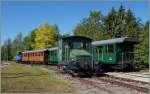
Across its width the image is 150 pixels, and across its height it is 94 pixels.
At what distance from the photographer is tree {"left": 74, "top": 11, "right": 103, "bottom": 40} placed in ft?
231

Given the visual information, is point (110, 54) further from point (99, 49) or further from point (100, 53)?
point (99, 49)

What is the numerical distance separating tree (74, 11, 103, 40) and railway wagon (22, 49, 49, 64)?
45.1 ft

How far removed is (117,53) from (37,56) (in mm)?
25342

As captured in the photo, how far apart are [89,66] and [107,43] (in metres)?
5.28

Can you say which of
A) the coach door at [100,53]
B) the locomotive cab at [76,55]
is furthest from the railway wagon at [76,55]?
the coach door at [100,53]

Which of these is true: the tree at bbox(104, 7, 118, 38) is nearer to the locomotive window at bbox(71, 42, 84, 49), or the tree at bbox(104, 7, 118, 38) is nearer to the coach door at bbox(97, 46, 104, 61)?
the coach door at bbox(97, 46, 104, 61)

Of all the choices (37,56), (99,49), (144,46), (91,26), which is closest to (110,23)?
(91,26)

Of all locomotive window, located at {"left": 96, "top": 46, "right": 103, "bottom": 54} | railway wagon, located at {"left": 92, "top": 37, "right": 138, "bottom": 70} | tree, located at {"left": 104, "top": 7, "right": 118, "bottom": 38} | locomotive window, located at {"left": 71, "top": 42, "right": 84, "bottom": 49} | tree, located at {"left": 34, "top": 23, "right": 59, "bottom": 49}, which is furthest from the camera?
tree, located at {"left": 34, "top": 23, "right": 59, "bottom": 49}

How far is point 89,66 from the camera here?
24.7 meters

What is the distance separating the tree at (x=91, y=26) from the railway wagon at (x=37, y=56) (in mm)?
13761

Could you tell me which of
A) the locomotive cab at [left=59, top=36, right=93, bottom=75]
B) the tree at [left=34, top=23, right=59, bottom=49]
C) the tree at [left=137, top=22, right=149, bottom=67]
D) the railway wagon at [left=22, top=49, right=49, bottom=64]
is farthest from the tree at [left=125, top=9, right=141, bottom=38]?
the locomotive cab at [left=59, top=36, right=93, bottom=75]

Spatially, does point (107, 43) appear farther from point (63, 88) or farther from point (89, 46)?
point (63, 88)

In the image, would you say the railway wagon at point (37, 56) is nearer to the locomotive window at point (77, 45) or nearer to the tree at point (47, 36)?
Result: the locomotive window at point (77, 45)

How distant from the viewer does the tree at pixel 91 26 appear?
70.4m
